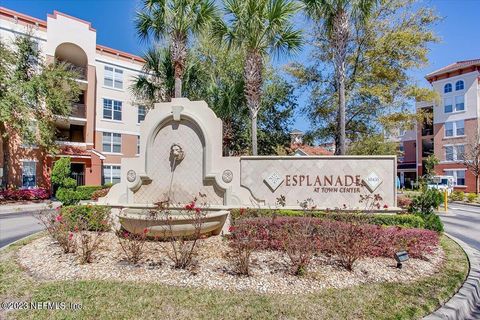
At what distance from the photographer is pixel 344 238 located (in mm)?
6227

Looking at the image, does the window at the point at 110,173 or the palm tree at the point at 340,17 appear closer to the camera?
the palm tree at the point at 340,17

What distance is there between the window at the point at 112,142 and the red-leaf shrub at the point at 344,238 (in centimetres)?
2656

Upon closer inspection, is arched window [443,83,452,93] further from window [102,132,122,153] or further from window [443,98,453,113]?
window [102,132,122,153]

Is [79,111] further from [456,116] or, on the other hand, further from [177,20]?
[456,116]

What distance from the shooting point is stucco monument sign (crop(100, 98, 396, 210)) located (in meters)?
9.72

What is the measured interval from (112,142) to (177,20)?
71.3ft

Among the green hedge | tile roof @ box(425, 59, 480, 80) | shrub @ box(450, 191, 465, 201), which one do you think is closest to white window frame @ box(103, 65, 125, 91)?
the green hedge

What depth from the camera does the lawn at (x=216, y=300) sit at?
415 cm

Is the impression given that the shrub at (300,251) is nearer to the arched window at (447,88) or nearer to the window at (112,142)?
the window at (112,142)

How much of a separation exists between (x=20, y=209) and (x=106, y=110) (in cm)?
1431

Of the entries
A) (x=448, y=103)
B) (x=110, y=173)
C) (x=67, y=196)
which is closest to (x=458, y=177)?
(x=448, y=103)

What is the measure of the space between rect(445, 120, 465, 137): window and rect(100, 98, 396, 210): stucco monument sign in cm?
3544

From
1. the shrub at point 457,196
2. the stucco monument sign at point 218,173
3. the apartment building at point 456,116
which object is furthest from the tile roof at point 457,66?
the stucco monument sign at point 218,173

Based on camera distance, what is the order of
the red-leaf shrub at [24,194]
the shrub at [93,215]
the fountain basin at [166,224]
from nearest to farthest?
the fountain basin at [166,224] → the shrub at [93,215] → the red-leaf shrub at [24,194]
